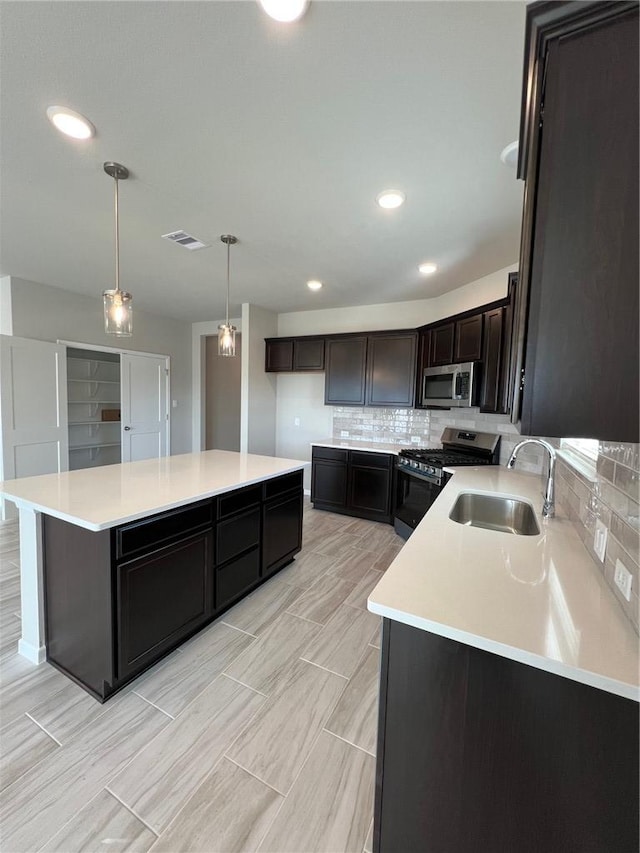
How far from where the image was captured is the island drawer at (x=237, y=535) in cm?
222

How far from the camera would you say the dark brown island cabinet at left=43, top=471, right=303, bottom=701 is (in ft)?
5.36

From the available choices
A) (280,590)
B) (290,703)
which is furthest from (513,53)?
(280,590)

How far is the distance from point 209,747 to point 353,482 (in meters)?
3.04

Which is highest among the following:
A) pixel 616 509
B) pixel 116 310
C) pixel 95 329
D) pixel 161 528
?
pixel 95 329

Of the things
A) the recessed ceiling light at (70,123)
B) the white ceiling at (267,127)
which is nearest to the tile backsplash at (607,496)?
the white ceiling at (267,127)

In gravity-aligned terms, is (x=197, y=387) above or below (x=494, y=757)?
above

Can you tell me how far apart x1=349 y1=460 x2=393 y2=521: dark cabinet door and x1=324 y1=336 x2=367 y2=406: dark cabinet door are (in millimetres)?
848

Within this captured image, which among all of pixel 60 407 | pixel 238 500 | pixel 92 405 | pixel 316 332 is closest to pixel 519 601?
pixel 238 500

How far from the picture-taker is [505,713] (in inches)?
32.9

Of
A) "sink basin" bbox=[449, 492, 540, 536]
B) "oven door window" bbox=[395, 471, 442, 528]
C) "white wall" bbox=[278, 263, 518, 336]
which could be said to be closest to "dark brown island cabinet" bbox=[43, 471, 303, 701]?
"sink basin" bbox=[449, 492, 540, 536]

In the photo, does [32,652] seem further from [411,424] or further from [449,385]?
[411,424]

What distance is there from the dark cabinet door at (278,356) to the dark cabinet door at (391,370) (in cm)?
120

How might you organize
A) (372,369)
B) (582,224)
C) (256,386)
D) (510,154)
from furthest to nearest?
(256,386) → (372,369) → (510,154) → (582,224)

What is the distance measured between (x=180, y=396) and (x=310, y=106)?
524 cm
